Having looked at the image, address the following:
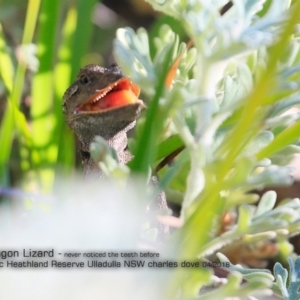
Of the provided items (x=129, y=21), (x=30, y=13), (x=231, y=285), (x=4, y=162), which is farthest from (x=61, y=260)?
(x=129, y=21)

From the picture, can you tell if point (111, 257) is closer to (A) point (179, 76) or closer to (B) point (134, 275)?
(B) point (134, 275)

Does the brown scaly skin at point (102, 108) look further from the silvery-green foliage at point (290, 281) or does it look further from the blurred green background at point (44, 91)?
the silvery-green foliage at point (290, 281)

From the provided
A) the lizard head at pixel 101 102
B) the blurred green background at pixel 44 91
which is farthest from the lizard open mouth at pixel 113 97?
the blurred green background at pixel 44 91

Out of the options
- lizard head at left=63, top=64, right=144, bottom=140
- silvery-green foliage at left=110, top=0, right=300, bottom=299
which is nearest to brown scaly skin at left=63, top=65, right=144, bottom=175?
lizard head at left=63, top=64, right=144, bottom=140

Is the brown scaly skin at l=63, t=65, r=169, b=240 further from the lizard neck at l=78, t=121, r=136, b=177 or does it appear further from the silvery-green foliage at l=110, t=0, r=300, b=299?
the silvery-green foliage at l=110, t=0, r=300, b=299

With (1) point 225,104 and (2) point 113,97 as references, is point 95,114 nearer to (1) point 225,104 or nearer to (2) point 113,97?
(2) point 113,97

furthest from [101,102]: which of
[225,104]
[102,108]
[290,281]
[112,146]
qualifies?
[290,281]

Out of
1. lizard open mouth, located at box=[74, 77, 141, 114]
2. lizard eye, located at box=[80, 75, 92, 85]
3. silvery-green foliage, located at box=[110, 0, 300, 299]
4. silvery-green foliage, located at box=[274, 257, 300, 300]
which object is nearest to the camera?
silvery-green foliage, located at box=[110, 0, 300, 299]
